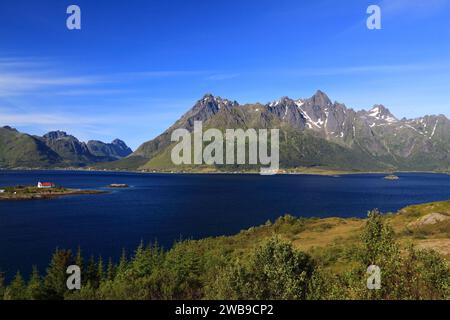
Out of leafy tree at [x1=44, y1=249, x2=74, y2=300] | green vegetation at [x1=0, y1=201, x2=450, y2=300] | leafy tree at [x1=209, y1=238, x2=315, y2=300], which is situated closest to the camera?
green vegetation at [x1=0, y1=201, x2=450, y2=300]

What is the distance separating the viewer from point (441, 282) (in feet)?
97.3

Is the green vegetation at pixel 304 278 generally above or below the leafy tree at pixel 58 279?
above

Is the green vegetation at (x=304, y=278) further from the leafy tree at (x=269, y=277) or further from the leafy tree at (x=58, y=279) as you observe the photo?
the leafy tree at (x=58, y=279)

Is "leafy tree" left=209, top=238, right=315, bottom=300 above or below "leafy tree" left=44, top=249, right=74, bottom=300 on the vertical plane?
above

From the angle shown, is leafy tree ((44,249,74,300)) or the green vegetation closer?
the green vegetation

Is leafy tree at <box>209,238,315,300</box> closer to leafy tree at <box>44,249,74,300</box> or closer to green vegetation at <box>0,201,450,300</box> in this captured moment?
green vegetation at <box>0,201,450,300</box>

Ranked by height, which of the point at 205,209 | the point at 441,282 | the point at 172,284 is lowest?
the point at 205,209

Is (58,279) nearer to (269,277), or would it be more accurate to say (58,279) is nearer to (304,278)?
(269,277)

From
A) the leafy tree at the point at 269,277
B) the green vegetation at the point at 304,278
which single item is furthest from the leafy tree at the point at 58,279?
the leafy tree at the point at 269,277

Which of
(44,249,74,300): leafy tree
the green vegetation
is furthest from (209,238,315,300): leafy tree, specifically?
(44,249,74,300): leafy tree
